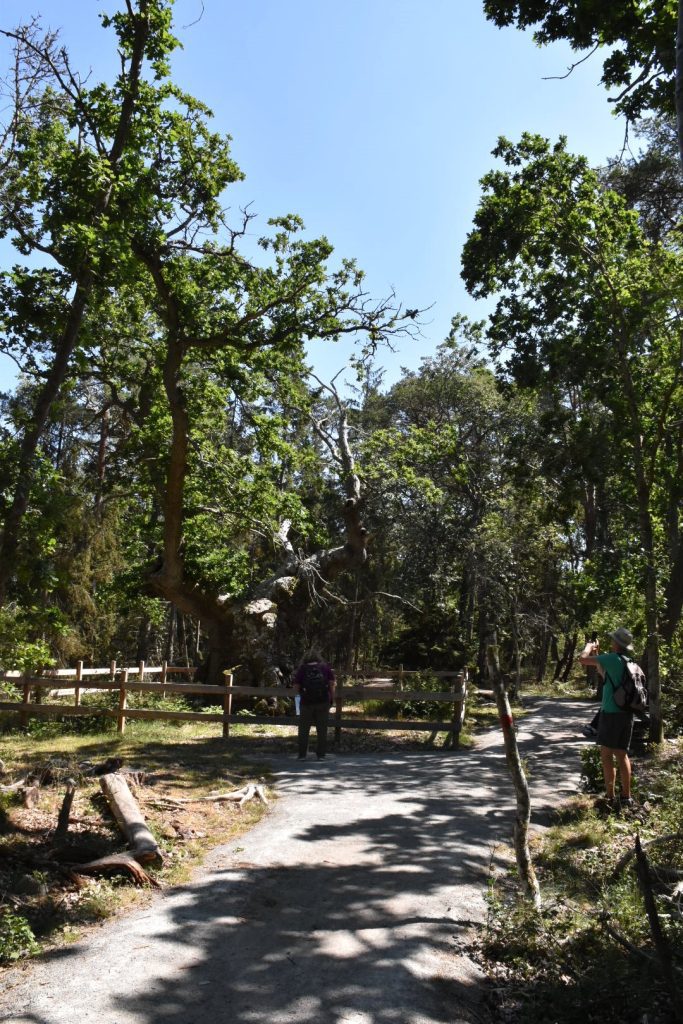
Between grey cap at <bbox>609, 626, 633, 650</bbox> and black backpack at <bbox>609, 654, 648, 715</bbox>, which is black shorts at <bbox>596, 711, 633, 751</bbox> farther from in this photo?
grey cap at <bbox>609, 626, 633, 650</bbox>

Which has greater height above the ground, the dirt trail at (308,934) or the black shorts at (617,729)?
the black shorts at (617,729)

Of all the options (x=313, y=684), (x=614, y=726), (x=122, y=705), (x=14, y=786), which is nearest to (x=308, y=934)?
(x=614, y=726)

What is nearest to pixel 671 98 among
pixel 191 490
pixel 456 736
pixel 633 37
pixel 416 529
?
pixel 633 37

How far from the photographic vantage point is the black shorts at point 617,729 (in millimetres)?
8555

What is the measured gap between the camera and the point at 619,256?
14.9m

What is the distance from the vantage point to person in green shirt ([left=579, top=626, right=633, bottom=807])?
8570 mm

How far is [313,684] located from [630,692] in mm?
5659

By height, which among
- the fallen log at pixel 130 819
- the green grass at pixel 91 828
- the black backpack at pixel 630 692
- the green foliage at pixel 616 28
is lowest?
the green grass at pixel 91 828

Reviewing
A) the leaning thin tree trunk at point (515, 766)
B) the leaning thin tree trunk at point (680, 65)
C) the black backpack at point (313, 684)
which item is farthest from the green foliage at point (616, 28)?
the black backpack at point (313, 684)

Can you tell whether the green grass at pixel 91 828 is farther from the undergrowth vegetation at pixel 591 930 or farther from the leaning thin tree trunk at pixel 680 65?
the leaning thin tree trunk at pixel 680 65

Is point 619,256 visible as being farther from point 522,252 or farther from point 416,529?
point 416,529

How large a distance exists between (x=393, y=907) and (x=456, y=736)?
371 inches

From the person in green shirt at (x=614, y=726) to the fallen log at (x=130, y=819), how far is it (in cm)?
479

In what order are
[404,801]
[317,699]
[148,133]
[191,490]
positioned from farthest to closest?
[191,490] → [317,699] → [148,133] → [404,801]
